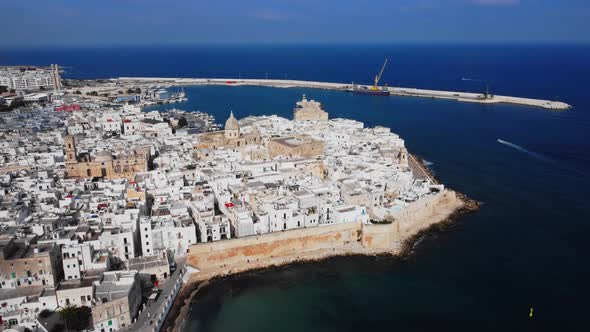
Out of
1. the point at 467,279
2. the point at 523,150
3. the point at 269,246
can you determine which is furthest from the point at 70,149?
the point at 523,150

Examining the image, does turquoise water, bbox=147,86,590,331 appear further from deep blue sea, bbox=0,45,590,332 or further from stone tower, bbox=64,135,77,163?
stone tower, bbox=64,135,77,163

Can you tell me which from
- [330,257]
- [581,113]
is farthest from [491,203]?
[581,113]

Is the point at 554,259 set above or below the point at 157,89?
below

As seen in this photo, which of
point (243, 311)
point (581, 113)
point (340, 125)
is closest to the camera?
point (243, 311)

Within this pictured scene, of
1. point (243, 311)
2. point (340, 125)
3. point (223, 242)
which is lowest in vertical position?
point (243, 311)

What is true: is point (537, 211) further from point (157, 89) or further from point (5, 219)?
point (157, 89)

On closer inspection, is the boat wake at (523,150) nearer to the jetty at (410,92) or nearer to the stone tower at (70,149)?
the jetty at (410,92)

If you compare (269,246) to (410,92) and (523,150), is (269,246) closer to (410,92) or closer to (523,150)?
(523,150)
